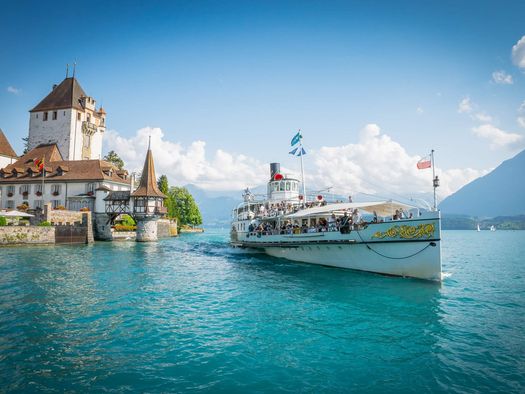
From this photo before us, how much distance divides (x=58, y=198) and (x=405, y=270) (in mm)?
54042

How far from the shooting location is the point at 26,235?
38.3 m

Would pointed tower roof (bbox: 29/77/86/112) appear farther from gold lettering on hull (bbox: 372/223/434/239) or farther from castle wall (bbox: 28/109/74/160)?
gold lettering on hull (bbox: 372/223/434/239)

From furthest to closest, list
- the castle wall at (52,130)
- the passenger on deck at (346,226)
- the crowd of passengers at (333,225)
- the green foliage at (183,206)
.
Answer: the green foliage at (183,206), the castle wall at (52,130), the passenger on deck at (346,226), the crowd of passengers at (333,225)

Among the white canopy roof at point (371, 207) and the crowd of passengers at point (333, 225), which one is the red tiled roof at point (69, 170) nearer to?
the crowd of passengers at point (333, 225)

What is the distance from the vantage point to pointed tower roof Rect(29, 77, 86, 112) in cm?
6538

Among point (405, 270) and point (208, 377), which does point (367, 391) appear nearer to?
point (208, 377)

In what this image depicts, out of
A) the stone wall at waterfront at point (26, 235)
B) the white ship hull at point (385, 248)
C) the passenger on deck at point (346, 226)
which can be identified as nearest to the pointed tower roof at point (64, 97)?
the stone wall at waterfront at point (26, 235)

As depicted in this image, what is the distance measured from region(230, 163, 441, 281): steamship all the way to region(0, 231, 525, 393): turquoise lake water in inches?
64.9

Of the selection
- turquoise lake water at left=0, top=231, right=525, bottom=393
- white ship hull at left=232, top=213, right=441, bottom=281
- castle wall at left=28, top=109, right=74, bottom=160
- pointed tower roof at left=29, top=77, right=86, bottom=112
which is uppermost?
pointed tower roof at left=29, top=77, right=86, bottom=112

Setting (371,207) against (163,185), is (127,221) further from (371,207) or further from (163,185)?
(371,207)

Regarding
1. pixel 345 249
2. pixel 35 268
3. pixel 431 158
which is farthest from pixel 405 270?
pixel 35 268

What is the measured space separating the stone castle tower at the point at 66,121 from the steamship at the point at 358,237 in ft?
163

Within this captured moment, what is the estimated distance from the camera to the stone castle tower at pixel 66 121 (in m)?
64.4

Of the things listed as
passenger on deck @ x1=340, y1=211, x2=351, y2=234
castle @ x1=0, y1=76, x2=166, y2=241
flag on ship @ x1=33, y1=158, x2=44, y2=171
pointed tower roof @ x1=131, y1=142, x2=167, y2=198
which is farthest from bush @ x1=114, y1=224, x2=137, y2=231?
passenger on deck @ x1=340, y1=211, x2=351, y2=234
